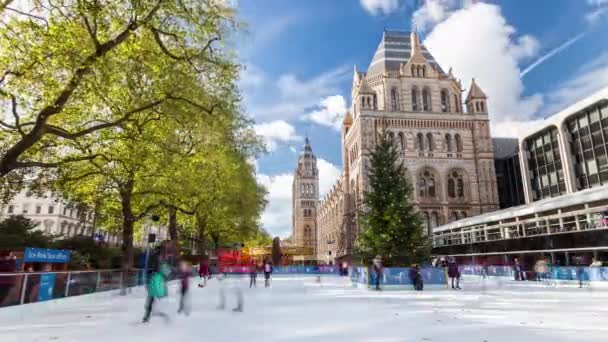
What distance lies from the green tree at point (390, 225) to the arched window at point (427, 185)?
33.0 metres

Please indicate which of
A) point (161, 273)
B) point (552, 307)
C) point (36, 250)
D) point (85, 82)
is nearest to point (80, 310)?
point (36, 250)

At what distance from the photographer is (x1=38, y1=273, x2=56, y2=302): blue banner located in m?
12.7

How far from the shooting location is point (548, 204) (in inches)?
1276

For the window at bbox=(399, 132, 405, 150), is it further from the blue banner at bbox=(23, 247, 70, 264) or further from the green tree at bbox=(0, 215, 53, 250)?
the blue banner at bbox=(23, 247, 70, 264)

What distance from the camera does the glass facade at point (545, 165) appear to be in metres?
41.6

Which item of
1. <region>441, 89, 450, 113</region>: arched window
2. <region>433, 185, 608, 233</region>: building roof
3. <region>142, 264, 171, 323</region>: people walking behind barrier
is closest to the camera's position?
<region>142, 264, 171, 323</region>: people walking behind barrier

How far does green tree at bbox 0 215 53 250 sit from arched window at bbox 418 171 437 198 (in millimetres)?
45472

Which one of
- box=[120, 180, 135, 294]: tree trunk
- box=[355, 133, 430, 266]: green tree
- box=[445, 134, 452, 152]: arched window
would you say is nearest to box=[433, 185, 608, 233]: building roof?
box=[445, 134, 452, 152]: arched window

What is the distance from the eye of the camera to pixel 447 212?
52844mm

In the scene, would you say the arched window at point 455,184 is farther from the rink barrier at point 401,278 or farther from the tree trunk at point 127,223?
the tree trunk at point 127,223

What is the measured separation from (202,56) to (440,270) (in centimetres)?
1716

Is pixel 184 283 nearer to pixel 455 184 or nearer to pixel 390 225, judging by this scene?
pixel 390 225

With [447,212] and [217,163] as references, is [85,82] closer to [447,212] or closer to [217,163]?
[217,163]

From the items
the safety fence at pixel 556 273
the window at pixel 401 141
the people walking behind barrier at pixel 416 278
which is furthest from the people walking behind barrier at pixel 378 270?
the window at pixel 401 141
